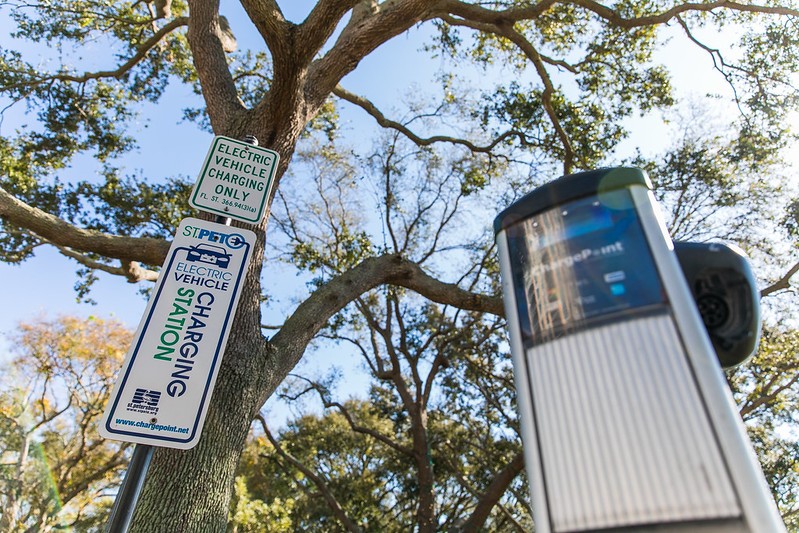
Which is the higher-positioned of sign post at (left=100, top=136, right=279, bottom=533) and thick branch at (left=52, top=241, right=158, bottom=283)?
thick branch at (left=52, top=241, right=158, bottom=283)

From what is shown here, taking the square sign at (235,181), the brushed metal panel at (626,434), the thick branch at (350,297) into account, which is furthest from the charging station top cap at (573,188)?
the thick branch at (350,297)

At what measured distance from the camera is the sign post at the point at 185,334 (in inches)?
59.0

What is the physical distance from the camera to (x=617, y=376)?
874mm

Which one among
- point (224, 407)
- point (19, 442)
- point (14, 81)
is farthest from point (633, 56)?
point (19, 442)

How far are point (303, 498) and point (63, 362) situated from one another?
7787 millimetres

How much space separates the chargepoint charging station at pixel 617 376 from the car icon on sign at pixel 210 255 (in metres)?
1.20

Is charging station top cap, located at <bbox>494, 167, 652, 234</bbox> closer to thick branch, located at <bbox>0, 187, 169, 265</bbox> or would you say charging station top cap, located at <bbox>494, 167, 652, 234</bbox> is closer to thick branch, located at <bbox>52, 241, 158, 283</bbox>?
thick branch, located at <bbox>0, 187, 169, 265</bbox>

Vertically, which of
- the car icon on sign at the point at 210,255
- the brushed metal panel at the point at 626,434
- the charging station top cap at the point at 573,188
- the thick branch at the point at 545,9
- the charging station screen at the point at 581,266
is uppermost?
the thick branch at the point at 545,9

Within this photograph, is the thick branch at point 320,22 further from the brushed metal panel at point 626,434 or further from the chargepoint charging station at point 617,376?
the brushed metal panel at point 626,434

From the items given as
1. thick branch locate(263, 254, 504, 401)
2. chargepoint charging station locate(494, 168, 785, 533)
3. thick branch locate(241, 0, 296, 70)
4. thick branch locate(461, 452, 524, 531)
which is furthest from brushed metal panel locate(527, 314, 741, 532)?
thick branch locate(461, 452, 524, 531)

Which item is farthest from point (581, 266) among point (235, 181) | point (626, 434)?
point (235, 181)

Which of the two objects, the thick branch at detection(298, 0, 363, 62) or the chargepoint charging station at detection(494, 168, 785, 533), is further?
the thick branch at detection(298, 0, 363, 62)

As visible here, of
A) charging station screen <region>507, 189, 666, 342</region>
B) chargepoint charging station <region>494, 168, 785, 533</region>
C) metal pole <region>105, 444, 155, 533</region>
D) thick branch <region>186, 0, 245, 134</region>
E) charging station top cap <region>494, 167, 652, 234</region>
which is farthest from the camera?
thick branch <region>186, 0, 245, 134</region>

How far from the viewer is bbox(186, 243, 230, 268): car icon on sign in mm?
1896
